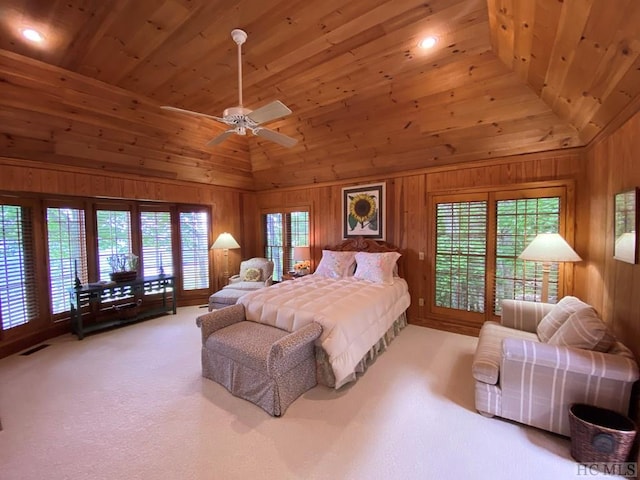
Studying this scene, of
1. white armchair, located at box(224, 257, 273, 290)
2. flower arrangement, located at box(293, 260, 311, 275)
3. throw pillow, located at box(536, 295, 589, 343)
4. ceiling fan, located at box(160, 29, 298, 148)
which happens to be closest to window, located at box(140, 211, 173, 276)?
white armchair, located at box(224, 257, 273, 290)

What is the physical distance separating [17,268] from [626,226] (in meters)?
6.50

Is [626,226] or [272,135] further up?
[272,135]

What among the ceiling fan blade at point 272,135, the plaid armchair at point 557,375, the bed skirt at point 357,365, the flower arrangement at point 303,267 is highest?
the ceiling fan blade at point 272,135

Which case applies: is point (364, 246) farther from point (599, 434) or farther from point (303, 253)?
point (599, 434)

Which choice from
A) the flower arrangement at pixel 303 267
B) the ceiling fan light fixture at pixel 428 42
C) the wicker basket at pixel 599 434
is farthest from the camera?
the flower arrangement at pixel 303 267

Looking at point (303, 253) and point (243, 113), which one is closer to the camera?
point (243, 113)

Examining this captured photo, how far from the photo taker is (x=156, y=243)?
5086 mm

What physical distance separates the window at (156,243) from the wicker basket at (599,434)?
578 cm

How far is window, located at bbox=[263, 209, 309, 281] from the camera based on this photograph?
18.8 ft

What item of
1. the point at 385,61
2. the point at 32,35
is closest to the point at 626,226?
the point at 385,61

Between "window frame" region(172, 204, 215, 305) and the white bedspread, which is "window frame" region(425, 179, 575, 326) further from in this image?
"window frame" region(172, 204, 215, 305)

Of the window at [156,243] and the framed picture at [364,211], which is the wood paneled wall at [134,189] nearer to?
the window at [156,243]

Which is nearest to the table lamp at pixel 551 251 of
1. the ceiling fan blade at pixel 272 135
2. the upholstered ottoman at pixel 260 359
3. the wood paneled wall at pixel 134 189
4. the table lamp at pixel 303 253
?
the upholstered ottoman at pixel 260 359

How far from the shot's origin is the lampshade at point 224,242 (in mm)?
5488
